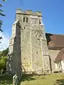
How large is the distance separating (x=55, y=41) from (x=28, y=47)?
28.6 ft

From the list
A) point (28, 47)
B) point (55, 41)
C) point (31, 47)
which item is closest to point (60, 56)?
point (55, 41)

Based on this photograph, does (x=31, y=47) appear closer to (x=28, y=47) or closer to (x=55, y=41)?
(x=28, y=47)

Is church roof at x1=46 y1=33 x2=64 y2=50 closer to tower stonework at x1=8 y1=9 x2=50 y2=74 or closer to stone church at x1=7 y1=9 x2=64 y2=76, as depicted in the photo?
stone church at x1=7 y1=9 x2=64 y2=76

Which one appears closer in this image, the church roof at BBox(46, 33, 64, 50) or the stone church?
the stone church

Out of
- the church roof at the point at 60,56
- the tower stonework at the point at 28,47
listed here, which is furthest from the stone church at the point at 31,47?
the church roof at the point at 60,56

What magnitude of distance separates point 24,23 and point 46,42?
8130 millimetres

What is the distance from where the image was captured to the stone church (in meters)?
44.0

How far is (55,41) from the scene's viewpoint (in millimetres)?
49688

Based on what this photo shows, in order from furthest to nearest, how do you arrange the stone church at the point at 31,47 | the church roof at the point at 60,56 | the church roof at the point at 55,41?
the church roof at the point at 55,41
the stone church at the point at 31,47
the church roof at the point at 60,56

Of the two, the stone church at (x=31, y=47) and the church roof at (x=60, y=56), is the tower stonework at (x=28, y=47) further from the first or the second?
the church roof at (x=60, y=56)

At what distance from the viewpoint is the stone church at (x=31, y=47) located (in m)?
44.0

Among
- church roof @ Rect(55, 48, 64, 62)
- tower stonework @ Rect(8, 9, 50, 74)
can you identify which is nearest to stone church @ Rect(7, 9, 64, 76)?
tower stonework @ Rect(8, 9, 50, 74)

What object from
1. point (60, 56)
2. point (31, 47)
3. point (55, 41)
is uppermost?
point (55, 41)

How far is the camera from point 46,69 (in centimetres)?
4397
